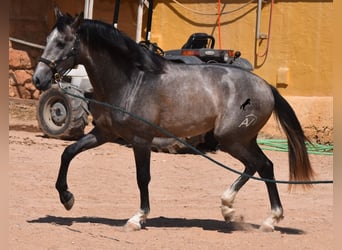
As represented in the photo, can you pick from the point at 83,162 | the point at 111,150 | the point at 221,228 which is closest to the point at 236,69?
the point at 221,228

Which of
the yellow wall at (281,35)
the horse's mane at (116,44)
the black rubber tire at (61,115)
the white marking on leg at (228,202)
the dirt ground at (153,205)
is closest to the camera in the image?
the dirt ground at (153,205)

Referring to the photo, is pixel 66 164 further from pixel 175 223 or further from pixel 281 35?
pixel 281 35

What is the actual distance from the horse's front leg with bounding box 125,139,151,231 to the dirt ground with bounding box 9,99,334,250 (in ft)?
0.36

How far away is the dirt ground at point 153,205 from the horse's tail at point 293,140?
2.03 feet

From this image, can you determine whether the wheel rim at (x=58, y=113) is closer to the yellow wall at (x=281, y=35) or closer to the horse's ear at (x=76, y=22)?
the yellow wall at (x=281, y=35)

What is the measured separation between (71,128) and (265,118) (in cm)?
561

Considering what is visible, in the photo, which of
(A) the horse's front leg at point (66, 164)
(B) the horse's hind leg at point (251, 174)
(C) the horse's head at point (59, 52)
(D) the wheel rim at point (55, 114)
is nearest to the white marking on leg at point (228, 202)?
(B) the horse's hind leg at point (251, 174)

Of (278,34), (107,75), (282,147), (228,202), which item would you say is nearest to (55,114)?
(282,147)

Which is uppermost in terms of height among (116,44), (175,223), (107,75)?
(116,44)

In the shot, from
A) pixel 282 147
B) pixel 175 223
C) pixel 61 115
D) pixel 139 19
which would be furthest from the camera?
pixel 139 19

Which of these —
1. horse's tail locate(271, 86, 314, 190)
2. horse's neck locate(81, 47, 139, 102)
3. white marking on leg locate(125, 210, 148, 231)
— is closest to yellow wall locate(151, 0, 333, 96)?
horse's tail locate(271, 86, 314, 190)

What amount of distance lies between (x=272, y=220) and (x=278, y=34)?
7.25m

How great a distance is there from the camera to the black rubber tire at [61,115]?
13.0 meters

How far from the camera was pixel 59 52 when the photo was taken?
741 centimetres
